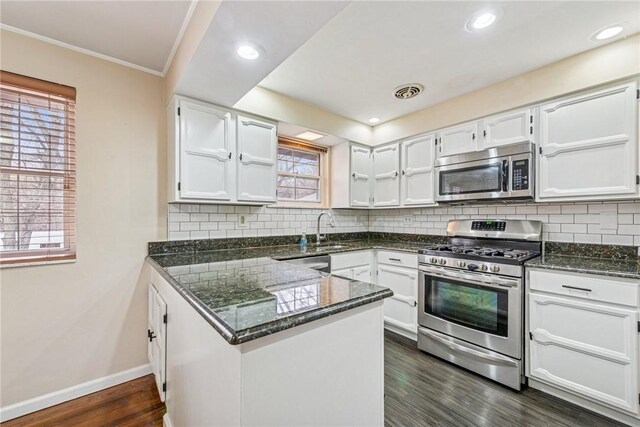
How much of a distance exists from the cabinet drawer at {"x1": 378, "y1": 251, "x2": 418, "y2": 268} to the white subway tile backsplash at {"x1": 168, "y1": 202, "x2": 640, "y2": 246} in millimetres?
700

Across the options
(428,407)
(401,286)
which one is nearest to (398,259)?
(401,286)

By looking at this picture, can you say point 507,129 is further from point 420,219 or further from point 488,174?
point 420,219

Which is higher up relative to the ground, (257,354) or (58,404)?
(257,354)

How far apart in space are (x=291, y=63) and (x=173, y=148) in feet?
3.92

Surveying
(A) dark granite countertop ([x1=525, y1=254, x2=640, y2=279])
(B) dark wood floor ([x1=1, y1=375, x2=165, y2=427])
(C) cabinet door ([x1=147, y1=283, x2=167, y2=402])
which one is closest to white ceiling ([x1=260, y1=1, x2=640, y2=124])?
(A) dark granite countertop ([x1=525, y1=254, x2=640, y2=279])

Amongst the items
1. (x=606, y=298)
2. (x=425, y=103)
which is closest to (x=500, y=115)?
(x=425, y=103)

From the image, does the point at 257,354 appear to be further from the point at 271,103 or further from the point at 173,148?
the point at 271,103

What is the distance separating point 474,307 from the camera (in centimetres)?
231

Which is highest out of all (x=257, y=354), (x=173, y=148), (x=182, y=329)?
(x=173, y=148)

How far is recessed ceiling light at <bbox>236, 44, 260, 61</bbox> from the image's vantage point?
61.8 inches

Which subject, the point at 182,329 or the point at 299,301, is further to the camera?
the point at 182,329

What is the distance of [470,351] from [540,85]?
90.3 inches

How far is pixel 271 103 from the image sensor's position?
9.09ft

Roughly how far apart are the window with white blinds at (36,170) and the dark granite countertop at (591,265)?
3.44m
